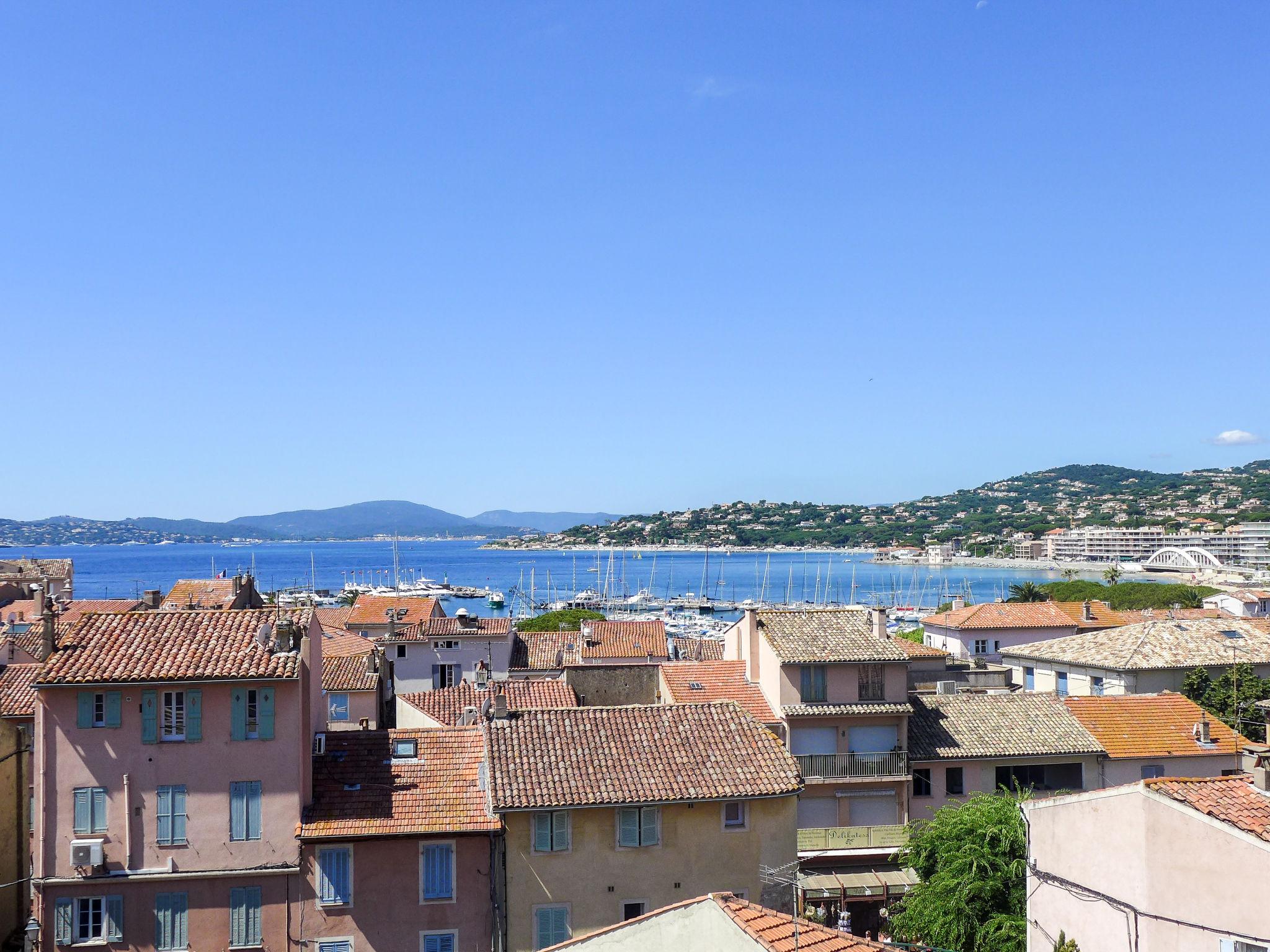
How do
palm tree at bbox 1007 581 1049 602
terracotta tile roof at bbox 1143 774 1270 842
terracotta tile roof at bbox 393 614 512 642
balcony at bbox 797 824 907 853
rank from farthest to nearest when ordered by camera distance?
palm tree at bbox 1007 581 1049 602 → terracotta tile roof at bbox 393 614 512 642 → balcony at bbox 797 824 907 853 → terracotta tile roof at bbox 1143 774 1270 842

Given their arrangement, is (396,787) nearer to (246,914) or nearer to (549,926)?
(246,914)

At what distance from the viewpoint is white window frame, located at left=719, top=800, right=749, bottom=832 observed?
25.2 metres

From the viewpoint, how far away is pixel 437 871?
23828 millimetres

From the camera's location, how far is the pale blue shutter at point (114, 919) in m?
23.0

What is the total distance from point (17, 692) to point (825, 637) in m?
23.9

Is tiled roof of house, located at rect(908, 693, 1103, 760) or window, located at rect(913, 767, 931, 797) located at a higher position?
tiled roof of house, located at rect(908, 693, 1103, 760)

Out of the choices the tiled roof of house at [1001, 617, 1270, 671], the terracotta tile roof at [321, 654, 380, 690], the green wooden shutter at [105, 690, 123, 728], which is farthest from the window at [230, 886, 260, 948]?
the tiled roof of house at [1001, 617, 1270, 671]

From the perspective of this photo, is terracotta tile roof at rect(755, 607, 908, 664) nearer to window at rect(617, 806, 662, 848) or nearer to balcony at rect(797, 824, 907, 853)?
balcony at rect(797, 824, 907, 853)

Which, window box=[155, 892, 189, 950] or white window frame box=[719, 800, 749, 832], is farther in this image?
white window frame box=[719, 800, 749, 832]

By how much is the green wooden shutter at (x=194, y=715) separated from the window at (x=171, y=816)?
1091 mm

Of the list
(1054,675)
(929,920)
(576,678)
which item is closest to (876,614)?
(576,678)

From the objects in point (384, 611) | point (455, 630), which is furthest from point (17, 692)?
point (384, 611)

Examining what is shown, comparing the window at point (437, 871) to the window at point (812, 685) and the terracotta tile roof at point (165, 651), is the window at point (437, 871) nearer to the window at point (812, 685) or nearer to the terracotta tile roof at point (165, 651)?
the terracotta tile roof at point (165, 651)

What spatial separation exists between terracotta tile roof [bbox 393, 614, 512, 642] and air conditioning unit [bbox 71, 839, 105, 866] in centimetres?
4230
